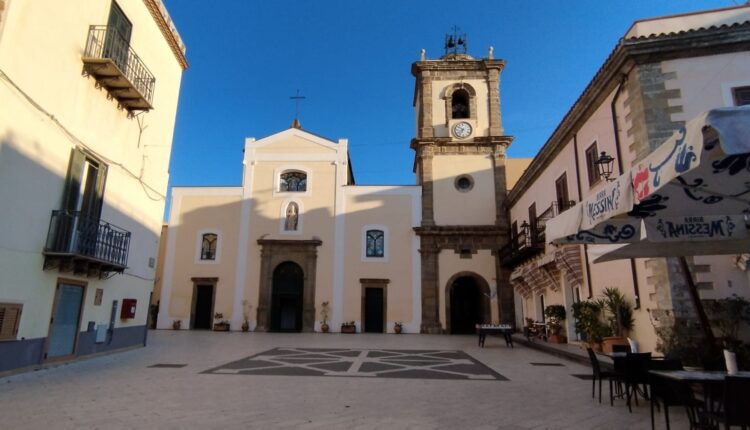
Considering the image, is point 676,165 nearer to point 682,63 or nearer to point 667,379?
point 667,379

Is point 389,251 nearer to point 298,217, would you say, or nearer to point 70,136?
point 298,217

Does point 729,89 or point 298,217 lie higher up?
point 298,217

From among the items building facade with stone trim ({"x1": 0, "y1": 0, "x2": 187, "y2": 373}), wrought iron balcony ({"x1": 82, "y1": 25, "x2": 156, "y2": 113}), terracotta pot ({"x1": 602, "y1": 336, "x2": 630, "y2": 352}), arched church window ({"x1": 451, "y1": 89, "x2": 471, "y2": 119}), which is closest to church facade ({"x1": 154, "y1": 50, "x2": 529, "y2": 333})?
arched church window ({"x1": 451, "y1": 89, "x2": 471, "y2": 119})

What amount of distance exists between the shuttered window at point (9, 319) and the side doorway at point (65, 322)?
1.03 meters

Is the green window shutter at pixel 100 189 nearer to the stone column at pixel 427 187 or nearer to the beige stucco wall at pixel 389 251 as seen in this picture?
the beige stucco wall at pixel 389 251

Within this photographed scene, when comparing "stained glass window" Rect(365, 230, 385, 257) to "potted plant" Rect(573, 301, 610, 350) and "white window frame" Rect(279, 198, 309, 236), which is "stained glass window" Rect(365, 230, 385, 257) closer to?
"white window frame" Rect(279, 198, 309, 236)

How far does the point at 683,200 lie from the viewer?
16.3 ft

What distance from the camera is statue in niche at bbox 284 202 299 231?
2292cm

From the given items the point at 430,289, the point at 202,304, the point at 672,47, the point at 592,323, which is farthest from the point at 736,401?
the point at 202,304

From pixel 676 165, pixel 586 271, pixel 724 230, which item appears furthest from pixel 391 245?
pixel 676 165

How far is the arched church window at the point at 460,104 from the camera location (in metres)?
24.4

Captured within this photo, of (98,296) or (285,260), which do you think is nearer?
(98,296)

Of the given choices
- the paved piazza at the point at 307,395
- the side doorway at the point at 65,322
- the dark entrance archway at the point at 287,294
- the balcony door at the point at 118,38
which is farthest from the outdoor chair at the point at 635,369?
the dark entrance archway at the point at 287,294

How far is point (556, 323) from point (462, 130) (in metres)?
12.6
